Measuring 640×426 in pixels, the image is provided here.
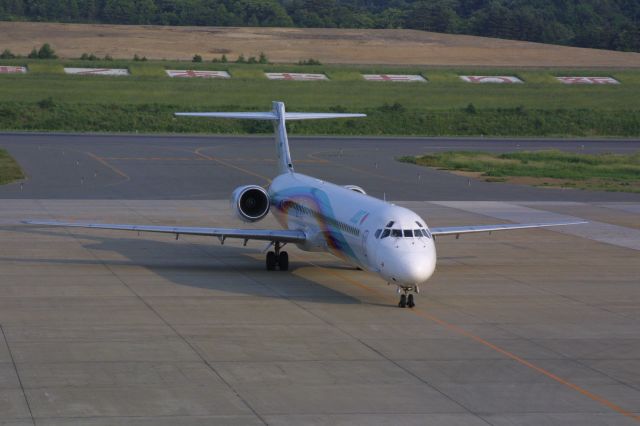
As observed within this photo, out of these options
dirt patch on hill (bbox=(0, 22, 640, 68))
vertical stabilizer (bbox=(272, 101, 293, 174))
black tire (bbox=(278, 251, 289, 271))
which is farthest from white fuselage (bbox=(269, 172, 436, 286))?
dirt patch on hill (bbox=(0, 22, 640, 68))

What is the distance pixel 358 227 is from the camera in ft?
87.5

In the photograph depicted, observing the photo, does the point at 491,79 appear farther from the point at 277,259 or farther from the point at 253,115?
the point at 277,259

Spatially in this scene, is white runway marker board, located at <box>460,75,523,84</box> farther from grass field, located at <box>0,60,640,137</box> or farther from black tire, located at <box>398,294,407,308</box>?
black tire, located at <box>398,294,407,308</box>

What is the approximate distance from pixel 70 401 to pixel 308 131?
73.4m

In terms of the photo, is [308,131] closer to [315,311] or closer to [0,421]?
[315,311]

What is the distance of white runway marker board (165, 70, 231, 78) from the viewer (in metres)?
105

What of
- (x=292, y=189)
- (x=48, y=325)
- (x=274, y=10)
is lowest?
(x=48, y=325)

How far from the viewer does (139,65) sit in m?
108

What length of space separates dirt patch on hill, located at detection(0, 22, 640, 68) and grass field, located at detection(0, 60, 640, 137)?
20.7ft

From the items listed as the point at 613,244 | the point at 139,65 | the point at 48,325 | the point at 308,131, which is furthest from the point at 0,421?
the point at 139,65

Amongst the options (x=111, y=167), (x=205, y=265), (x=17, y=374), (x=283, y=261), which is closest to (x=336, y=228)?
(x=283, y=261)

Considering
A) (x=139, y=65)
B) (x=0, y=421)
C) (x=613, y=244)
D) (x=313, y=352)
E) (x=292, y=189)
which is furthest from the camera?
(x=139, y=65)

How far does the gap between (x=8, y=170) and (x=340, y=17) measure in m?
109

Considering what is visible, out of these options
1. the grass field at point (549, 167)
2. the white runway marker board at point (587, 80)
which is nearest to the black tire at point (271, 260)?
the grass field at point (549, 167)
